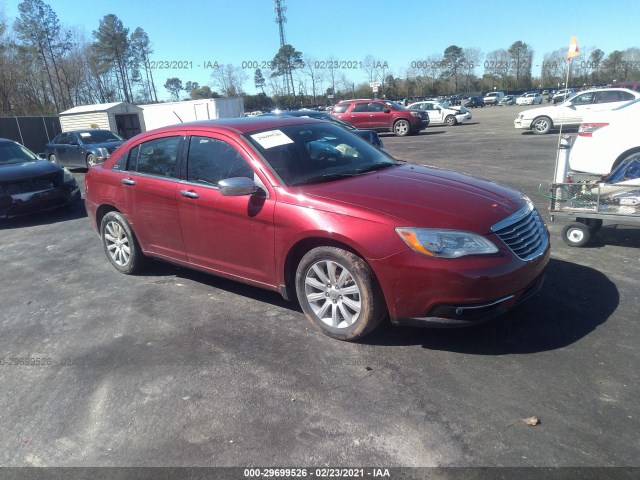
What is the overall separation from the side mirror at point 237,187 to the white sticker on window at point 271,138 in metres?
0.46

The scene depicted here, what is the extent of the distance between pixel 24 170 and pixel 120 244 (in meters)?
4.56

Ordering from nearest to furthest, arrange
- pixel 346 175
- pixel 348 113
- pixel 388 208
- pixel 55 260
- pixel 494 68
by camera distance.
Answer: pixel 388 208, pixel 346 175, pixel 55 260, pixel 348 113, pixel 494 68

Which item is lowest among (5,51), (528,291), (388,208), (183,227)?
(528,291)

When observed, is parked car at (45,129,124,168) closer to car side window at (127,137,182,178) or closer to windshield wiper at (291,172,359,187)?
car side window at (127,137,182,178)

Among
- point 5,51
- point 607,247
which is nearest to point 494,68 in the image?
point 5,51

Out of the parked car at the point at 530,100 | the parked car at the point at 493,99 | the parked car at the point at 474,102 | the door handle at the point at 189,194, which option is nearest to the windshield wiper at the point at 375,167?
the door handle at the point at 189,194

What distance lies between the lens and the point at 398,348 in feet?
11.4

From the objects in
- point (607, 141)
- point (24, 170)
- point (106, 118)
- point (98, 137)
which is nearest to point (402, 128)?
point (98, 137)

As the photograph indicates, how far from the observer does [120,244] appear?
5.33 meters

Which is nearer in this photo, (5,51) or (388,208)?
(388,208)

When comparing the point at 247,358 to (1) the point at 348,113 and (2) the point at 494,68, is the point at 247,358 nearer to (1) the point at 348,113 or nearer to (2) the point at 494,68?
(1) the point at 348,113

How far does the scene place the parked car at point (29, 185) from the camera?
8.21 m

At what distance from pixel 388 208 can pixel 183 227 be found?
6.83 ft

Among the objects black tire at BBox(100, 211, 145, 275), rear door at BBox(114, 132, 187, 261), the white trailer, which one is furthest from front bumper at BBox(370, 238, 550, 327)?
the white trailer
